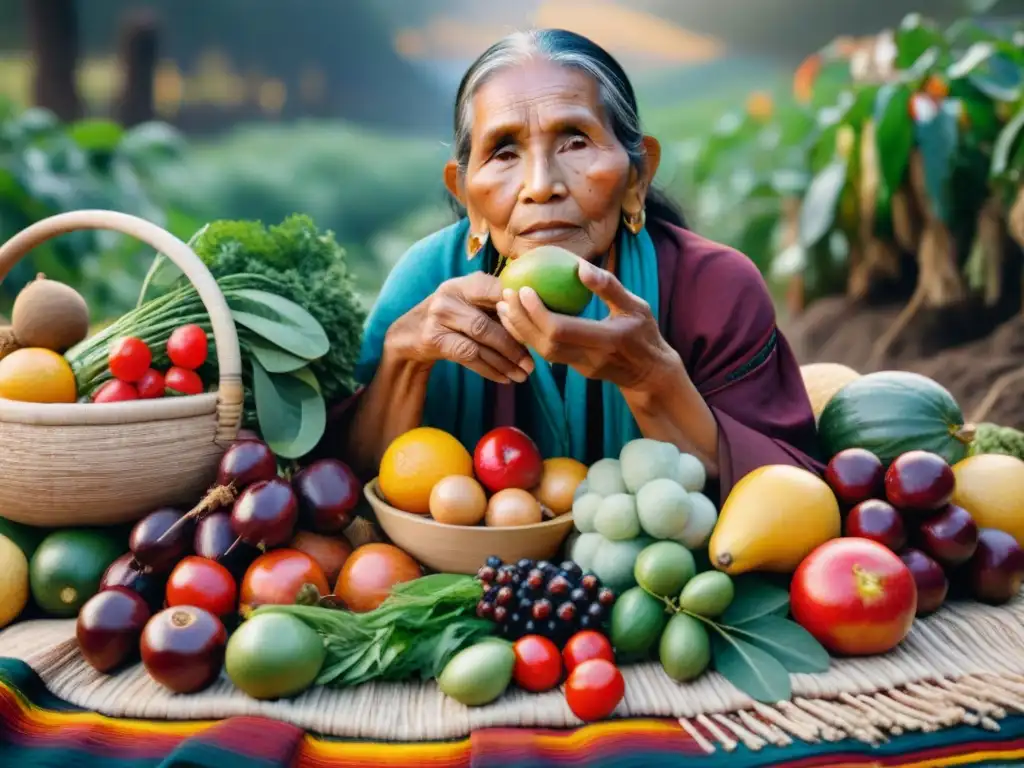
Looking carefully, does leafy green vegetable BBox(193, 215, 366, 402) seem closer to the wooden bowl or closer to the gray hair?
the gray hair

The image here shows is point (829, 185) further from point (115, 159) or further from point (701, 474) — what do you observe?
point (115, 159)

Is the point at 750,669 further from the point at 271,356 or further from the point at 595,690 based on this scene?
the point at 271,356

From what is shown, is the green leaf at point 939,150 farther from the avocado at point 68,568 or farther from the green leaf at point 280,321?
the avocado at point 68,568

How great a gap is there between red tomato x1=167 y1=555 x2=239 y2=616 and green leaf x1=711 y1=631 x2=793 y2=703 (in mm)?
1006

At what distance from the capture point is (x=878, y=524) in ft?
7.09

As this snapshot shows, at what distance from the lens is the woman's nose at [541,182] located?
2252 millimetres

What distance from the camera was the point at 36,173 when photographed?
5766 mm

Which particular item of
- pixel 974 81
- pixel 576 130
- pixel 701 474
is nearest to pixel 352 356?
pixel 576 130

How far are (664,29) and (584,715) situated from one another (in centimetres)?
747

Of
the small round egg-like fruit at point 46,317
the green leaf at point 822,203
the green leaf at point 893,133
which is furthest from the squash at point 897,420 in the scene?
the green leaf at point 822,203

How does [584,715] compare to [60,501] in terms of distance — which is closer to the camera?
[584,715]

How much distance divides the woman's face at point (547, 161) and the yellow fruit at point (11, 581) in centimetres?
134

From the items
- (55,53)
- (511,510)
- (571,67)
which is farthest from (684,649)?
(55,53)

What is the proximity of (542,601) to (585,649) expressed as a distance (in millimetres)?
123
